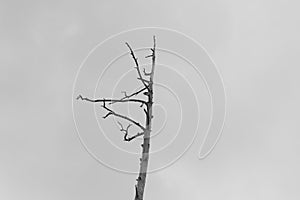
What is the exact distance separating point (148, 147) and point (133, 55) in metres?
4.40

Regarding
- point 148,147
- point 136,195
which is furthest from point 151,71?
point 136,195

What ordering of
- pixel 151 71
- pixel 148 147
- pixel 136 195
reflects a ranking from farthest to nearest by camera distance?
1. pixel 151 71
2. pixel 148 147
3. pixel 136 195

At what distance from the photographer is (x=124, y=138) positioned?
2384cm

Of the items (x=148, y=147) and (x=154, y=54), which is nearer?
(x=148, y=147)

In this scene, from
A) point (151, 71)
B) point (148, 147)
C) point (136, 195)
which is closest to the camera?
point (136, 195)

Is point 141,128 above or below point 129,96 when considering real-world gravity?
below

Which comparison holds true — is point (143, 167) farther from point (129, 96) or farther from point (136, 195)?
point (129, 96)

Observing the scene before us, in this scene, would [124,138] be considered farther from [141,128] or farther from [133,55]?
[133,55]

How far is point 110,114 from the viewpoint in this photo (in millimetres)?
24328

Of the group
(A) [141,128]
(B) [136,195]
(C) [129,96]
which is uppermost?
(C) [129,96]

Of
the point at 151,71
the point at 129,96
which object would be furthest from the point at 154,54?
the point at 129,96

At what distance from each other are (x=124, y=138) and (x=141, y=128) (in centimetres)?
91

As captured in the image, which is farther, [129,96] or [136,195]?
[129,96]

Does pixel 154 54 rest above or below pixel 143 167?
above
